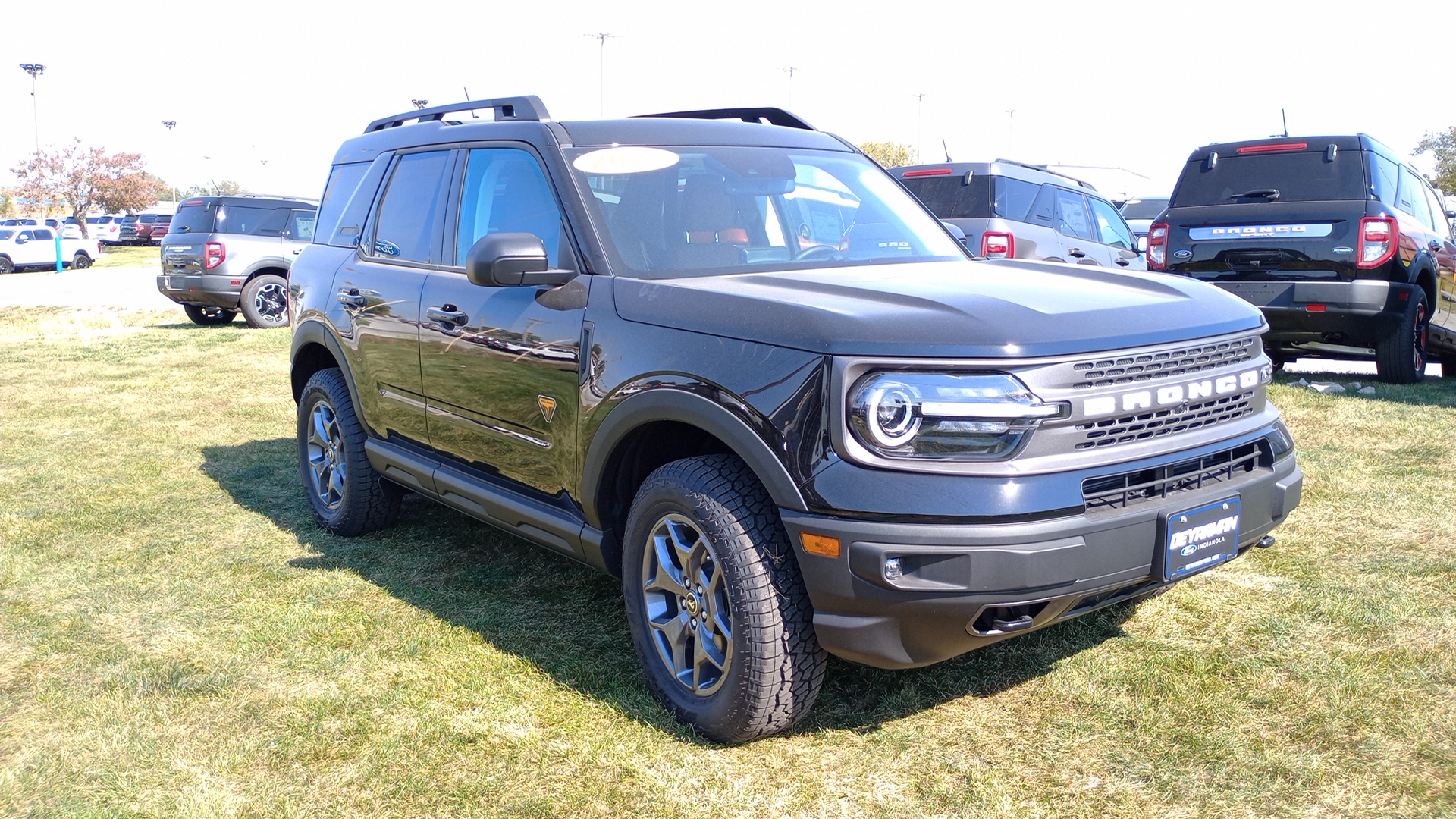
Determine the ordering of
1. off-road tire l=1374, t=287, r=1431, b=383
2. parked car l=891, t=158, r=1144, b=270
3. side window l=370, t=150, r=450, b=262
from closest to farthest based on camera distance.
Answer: side window l=370, t=150, r=450, b=262
off-road tire l=1374, t=287, r=1431, b=383
parked car l=891, t=158, r=1144, b=270

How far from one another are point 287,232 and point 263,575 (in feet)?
41.6

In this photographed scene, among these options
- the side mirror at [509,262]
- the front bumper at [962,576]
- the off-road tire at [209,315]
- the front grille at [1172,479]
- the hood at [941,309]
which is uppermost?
the side mirror at [509,262]

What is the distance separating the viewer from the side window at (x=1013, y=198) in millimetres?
9875

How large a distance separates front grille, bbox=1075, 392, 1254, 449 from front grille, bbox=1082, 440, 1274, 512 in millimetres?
90

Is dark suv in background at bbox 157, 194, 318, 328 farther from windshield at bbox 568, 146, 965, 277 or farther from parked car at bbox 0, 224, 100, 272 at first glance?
parked car at bbox 0, 224, 100, 272

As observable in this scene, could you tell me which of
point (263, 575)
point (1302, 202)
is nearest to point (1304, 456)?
point (1302, 202)

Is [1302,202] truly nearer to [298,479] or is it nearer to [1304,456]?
[1304,456]

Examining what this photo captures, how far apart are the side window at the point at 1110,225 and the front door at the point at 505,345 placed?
27.5ft

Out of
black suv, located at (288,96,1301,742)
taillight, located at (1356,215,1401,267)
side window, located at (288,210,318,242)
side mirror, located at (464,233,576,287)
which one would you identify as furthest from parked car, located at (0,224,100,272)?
side mirror, located at (464,233,576,287)

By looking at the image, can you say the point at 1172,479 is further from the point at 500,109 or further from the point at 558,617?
the point at 500,109

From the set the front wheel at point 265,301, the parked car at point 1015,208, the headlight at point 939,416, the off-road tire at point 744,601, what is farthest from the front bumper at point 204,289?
the headlight at point 939,416

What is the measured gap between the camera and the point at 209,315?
55.8 feet

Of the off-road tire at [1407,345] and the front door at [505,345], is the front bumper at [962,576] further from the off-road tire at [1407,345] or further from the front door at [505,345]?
the off-road tire at [1407,345]

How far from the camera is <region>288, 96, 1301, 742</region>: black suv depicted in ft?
8.97
